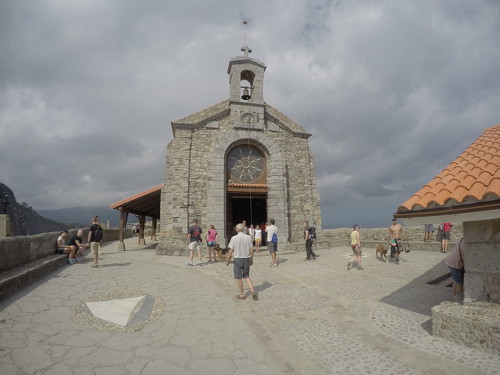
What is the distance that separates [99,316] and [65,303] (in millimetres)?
1119

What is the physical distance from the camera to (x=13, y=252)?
22.7 ft

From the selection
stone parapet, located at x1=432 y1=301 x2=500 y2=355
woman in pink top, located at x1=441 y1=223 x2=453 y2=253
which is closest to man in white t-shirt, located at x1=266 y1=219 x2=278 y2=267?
stone parapet, located at x1=432 y1=301 x2=500 y2=355

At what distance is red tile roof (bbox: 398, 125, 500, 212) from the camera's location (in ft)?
10.8

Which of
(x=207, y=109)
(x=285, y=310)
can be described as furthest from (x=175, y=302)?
(x=207, y=109)

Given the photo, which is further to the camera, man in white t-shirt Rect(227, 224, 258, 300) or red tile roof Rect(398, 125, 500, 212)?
man in white t-shirt Rect(227, 224, 258, 300)

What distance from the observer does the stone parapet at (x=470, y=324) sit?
3.20m

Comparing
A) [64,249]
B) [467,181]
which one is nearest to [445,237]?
[467,181]

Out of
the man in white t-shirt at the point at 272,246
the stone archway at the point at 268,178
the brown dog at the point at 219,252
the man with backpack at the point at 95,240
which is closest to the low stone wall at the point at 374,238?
the stone archway at the point at 268,178

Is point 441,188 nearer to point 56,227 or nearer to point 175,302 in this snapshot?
point 175,302

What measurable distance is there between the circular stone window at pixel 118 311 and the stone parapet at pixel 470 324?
14.6 feet

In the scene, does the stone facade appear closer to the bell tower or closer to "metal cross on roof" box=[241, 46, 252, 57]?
the bell tower

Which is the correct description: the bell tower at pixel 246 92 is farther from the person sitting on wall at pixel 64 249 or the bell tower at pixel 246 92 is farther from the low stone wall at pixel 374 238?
the person sitting on wall at pixel 64 249

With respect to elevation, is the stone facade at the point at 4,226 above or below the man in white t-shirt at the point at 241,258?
above

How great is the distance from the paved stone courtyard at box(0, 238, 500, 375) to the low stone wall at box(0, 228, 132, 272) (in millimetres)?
1013
